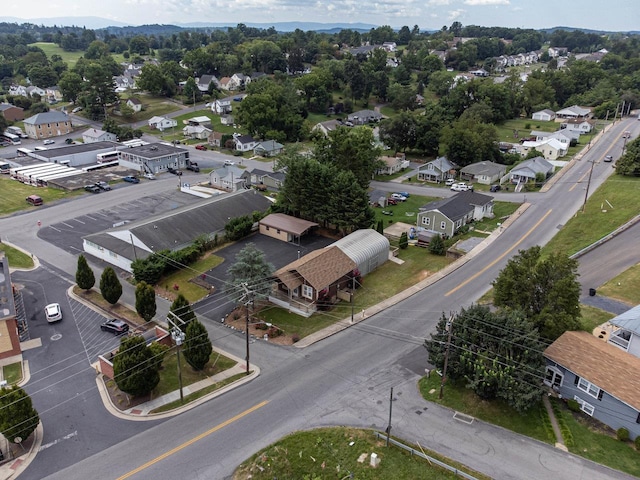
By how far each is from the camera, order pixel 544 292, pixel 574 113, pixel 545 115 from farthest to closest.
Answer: pixel 545 115 → pixel 574 113 → pixel 544 292

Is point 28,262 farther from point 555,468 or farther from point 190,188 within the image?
point 555,468

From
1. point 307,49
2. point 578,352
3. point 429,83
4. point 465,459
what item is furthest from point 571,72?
point 465,459

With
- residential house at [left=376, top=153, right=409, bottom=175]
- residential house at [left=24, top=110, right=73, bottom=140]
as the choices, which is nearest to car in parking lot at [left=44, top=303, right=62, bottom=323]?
residential house at [left=376, top=153, right=409, bottom=175]

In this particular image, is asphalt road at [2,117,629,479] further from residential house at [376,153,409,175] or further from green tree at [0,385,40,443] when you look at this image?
residential house at [376,153,409,175]

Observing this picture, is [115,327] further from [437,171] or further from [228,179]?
[437,171]

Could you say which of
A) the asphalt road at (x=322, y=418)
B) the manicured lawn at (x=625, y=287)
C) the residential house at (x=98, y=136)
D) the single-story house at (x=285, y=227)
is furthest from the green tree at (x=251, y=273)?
the residential house at (x=98, y=136)

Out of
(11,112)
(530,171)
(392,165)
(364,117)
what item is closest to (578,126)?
(530,171)

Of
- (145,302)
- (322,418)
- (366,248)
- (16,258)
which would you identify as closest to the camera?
(322,418)
